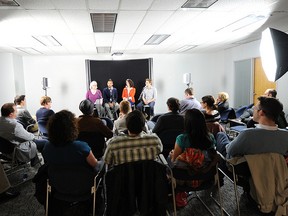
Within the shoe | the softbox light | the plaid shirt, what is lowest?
the shoe

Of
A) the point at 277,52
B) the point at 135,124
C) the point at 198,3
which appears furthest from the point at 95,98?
the point at 277,52

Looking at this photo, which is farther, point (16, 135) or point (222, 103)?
point (222, 103)

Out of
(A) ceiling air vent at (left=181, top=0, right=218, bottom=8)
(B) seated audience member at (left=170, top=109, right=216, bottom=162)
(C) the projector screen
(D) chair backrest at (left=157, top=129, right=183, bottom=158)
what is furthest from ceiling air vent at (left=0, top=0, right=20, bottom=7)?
(C) the projector screen

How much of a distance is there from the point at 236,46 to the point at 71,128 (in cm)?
749

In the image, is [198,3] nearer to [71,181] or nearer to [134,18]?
[134,18]

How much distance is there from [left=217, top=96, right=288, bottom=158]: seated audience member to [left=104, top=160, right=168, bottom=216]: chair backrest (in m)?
0.79

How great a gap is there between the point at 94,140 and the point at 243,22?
3.73m

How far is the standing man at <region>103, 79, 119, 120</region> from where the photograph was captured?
7734mm

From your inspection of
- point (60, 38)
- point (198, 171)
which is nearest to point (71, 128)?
point (198, 171)

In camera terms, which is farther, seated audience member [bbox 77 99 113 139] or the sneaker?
seated audience member [bbox 77 99 113 139]

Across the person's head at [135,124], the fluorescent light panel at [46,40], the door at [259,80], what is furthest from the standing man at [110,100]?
the person's head at [135,124]

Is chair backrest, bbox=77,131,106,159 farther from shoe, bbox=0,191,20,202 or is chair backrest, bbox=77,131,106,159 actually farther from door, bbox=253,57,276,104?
door, bbox=253,57,276,104

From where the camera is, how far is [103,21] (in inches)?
163

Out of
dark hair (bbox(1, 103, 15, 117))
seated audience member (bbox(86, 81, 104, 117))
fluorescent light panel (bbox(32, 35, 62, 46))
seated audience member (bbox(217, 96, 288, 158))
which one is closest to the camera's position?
seated audience member (bbox(217, 96, 288, 158))
